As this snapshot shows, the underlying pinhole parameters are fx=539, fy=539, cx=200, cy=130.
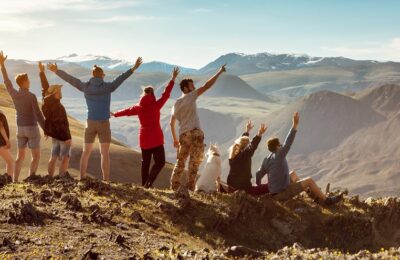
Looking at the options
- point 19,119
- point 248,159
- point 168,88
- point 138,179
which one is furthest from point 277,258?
point 138,179

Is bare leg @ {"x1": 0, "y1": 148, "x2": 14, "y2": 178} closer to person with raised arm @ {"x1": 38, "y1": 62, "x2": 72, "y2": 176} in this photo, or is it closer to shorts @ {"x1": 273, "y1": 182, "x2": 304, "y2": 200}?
person with raised arm @ {"x1": 38, "y1": 62, "x2": 72, "y2": 176}

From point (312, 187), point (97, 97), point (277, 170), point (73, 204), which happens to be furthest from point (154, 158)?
point (312, 187)

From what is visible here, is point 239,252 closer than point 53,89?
Yes

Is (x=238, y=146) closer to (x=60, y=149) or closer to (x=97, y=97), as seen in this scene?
(x=97, y=97)

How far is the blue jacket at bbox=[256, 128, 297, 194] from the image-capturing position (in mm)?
12413

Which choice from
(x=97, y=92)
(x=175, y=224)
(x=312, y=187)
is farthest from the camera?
(x=312, y=187)

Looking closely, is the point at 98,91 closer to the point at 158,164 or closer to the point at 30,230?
the point at 158,164

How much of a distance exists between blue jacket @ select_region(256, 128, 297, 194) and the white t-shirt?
6.04 ft

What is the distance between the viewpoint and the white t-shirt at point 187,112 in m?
12.2

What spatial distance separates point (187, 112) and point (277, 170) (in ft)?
8.35

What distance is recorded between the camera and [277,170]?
12.7m

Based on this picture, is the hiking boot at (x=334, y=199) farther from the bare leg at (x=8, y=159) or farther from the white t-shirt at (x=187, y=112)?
the bare leg at (x=8, y=159)

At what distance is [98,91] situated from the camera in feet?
39.3

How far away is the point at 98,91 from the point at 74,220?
3.25 meters
